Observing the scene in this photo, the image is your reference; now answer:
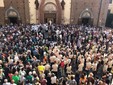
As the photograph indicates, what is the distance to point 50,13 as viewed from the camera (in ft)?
91.4

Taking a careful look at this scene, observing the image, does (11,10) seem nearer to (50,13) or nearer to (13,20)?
(13,20)

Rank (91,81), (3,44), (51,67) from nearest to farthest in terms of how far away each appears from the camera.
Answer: (91,81) < (51,67) < (3,44)

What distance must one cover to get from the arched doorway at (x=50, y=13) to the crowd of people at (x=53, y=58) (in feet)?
15.4

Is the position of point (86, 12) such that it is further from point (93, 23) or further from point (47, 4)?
point (47, 4)

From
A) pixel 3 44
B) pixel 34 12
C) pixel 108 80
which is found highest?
pixel 34 12

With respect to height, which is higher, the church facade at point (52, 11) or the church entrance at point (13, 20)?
the church facade at point (52, 11)

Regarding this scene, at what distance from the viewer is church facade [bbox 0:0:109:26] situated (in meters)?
27.2

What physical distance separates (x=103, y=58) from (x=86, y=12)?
45.1ft

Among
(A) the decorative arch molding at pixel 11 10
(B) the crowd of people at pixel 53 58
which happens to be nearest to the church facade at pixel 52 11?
(A) the decorative arch molding at pixel 11 10

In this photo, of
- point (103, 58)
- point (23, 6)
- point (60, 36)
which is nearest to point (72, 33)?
point (60, 36)

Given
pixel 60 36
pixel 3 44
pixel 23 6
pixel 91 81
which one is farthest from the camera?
pixel 23 6

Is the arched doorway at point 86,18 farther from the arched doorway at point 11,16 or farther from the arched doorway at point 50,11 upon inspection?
the arched doorway at point 11,16

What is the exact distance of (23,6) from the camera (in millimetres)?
27250

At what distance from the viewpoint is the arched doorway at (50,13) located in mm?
27500
